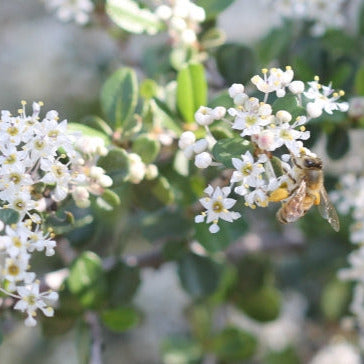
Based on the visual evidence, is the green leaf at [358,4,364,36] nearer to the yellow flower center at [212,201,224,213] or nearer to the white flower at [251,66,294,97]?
the white flower at [251,66,294,97]

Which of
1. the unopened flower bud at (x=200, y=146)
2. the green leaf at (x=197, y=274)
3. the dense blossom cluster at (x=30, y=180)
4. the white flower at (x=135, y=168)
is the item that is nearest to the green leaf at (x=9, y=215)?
the dense blossom cluster at (x=30, y=180)

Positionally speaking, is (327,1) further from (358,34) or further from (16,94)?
(16,94)

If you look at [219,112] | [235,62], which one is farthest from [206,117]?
[235,62]

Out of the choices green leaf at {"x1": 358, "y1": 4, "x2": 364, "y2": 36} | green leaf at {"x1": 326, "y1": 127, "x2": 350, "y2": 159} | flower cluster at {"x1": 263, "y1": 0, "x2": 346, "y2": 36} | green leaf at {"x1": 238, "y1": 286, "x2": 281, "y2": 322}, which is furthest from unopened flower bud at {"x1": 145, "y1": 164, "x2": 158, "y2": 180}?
green leaf at {"x1": 358, "y1": 4, "x2": 364, "y2": 36}

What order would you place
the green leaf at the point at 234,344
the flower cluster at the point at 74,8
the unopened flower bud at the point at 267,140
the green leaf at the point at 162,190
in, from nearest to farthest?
the unopened flower bud at the point at 267,140 → the green leaf at the point at 162,190 → the flower cluster at the point at 74,8 → the green leaf at the point at 234,344

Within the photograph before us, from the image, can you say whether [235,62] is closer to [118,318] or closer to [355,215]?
[355,215]

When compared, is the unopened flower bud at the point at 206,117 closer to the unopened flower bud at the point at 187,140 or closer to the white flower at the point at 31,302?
the unopened flower bud at the point at 187,140
